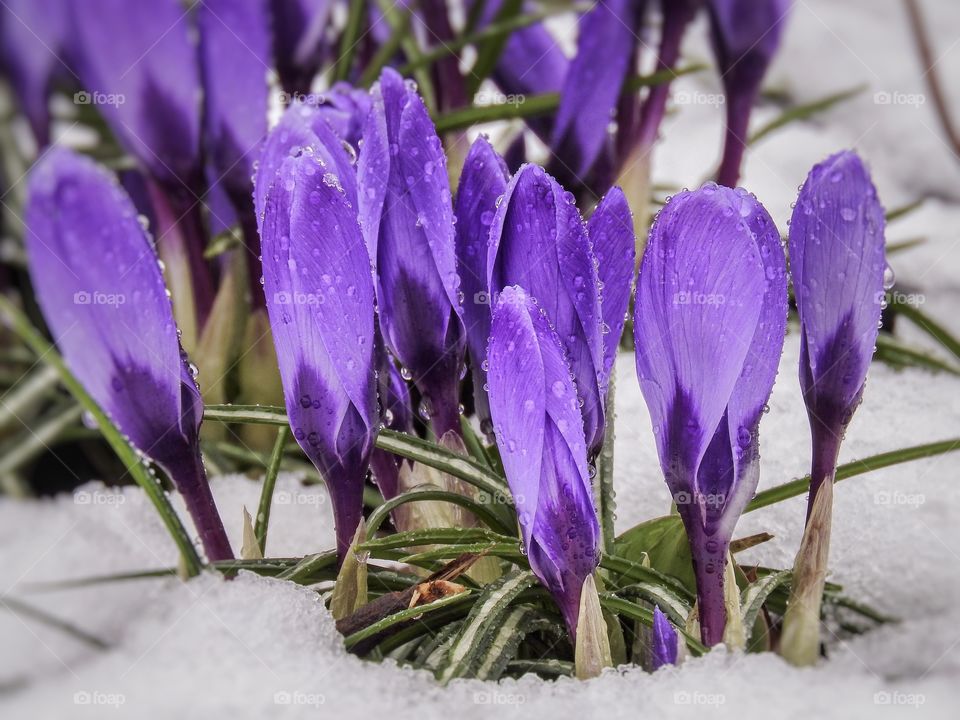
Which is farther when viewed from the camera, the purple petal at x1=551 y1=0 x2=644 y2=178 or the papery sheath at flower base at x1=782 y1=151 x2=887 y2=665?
the purple petal at x1=551 y1=0 x2=644 y2=178

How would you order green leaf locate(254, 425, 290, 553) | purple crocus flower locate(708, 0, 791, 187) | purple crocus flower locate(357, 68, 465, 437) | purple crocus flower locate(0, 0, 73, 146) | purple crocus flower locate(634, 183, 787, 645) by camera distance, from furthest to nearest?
purple crocus flower locate(708, 0, 791, 187) < purple crocus flower locate(0, 0, 73, 146) < green leaf locate(254, 425, 290, 553) < purple crocus flower locate(357, 68, 465, 437) < purple crocus flower locate(634, 183, 787, 645)

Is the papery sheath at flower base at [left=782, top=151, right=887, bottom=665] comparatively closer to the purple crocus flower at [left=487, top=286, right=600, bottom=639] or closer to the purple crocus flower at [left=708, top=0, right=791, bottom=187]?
the purple crocus flower at [left=487, top=286, right=600, bottom=639]

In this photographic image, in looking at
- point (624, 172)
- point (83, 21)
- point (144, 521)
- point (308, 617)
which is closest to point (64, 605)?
point (144, 521)

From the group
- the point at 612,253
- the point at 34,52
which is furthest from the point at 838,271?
the point at 34,52

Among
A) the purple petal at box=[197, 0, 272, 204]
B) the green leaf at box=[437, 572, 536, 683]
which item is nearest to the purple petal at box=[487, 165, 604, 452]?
the green leaf at box=[437, 572, 536, 683]

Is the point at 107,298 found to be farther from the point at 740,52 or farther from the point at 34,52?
the point at 740,52

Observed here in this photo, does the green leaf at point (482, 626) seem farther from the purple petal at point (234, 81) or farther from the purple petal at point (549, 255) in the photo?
the purple petal at point (234, 81)
